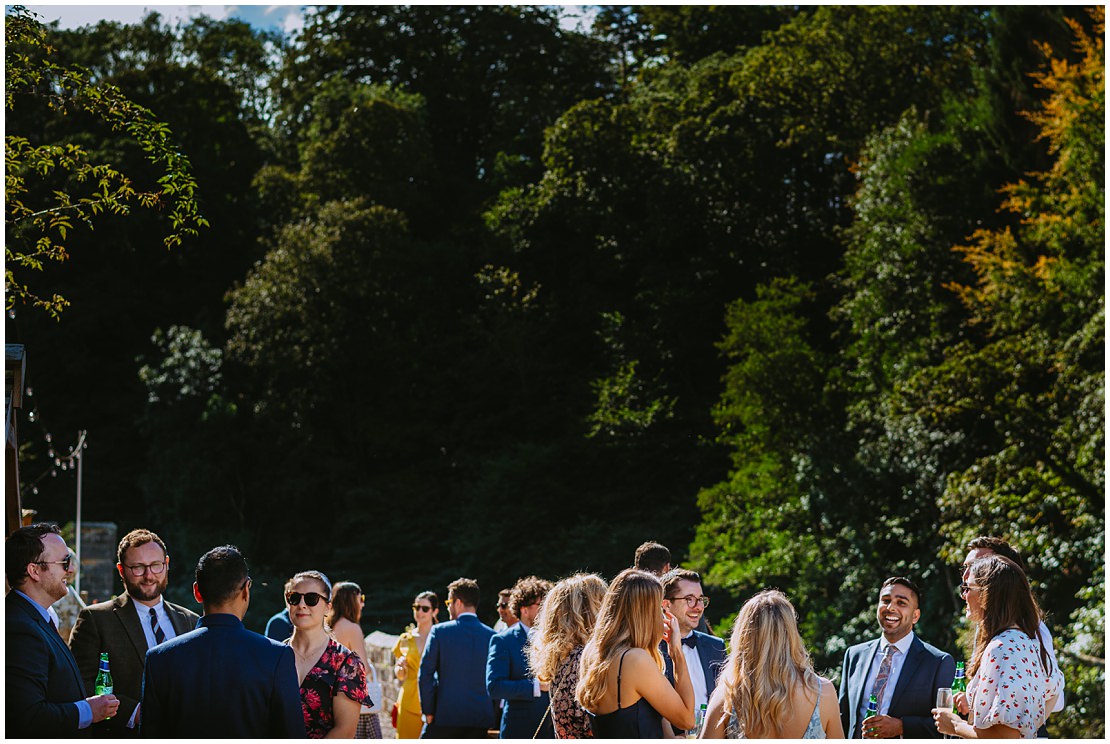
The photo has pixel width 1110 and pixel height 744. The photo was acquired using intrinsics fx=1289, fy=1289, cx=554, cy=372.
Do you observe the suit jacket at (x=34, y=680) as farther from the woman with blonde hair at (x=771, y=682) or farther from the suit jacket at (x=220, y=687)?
the woman with blonde hair at (x=771, y=682)

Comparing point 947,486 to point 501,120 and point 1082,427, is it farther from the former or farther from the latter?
point 501,120

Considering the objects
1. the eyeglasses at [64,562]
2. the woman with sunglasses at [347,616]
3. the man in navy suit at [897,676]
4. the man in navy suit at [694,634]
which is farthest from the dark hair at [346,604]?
the man in navy suit at [897,676]

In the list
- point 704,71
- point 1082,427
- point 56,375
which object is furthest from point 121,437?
point 1082,427

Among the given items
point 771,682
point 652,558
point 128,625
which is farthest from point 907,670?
Answer: point 128,625

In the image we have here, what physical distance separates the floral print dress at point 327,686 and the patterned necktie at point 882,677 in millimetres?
2310

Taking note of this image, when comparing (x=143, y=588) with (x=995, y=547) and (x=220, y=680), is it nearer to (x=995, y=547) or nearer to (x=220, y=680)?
(x=220, y=680)

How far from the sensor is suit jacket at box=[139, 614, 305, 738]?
160 inches

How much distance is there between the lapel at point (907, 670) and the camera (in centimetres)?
554

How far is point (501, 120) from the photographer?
3294 centimetres

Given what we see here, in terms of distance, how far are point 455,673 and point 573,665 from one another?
2777mm

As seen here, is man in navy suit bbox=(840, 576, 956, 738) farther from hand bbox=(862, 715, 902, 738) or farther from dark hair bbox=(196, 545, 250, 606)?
dark hair bbox=(196, 545, 250, 606)

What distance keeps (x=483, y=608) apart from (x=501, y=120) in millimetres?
12719

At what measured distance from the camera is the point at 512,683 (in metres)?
6.88

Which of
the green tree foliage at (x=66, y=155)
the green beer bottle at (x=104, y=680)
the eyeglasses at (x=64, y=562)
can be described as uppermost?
the green tree foliage at (x=66, y=155)
